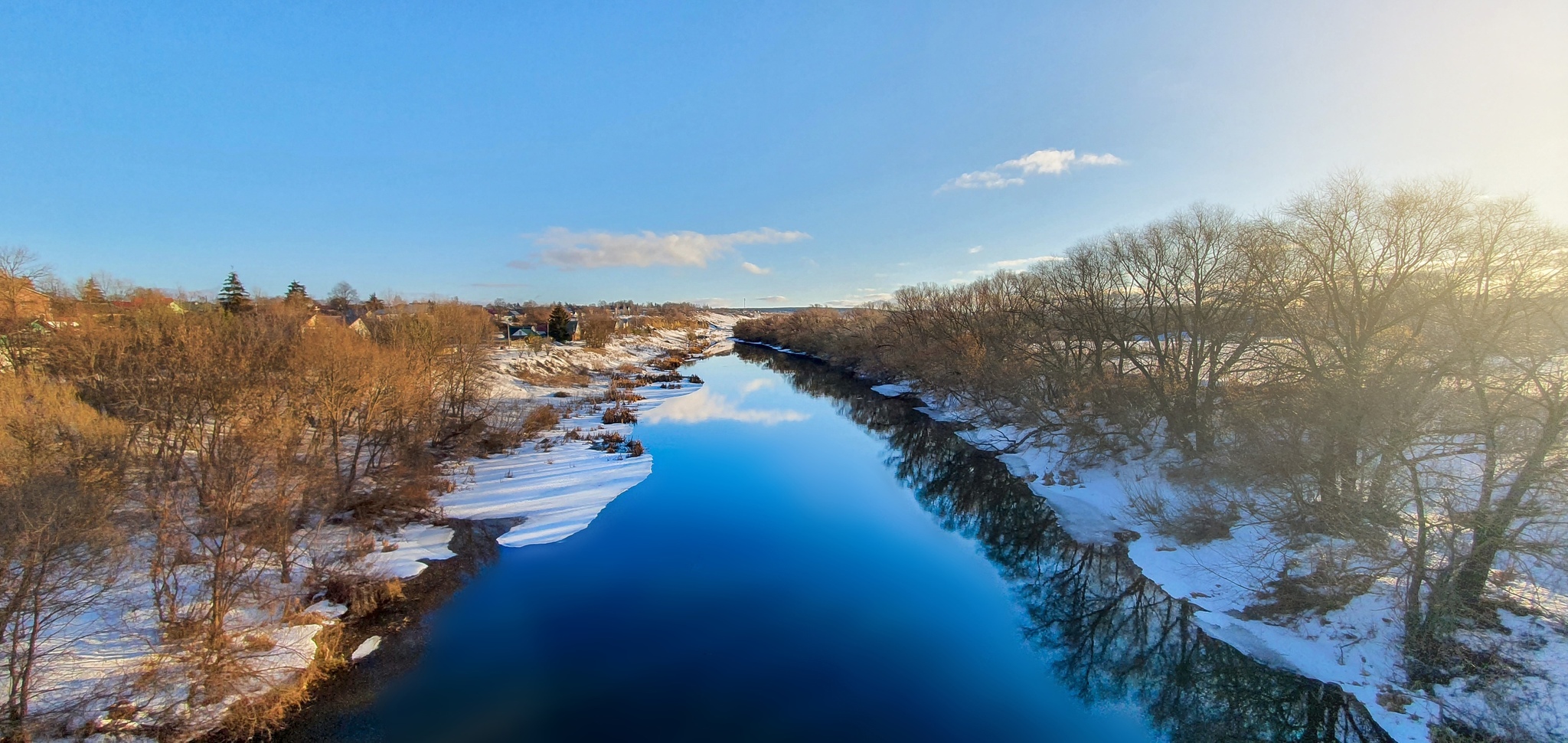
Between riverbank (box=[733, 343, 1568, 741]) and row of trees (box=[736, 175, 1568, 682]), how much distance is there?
421 mm

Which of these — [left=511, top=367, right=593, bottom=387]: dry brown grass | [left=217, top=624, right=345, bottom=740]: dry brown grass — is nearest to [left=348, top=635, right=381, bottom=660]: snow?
[left=217, top=624, right=345, bottom=740]: dry brown grass

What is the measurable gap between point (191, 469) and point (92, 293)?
432 inches

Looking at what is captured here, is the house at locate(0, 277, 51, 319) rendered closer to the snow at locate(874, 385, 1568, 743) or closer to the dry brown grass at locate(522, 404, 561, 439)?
the dry brown grass at locate(522, 404, 561, 439)

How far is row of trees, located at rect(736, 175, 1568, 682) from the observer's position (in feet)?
23.3

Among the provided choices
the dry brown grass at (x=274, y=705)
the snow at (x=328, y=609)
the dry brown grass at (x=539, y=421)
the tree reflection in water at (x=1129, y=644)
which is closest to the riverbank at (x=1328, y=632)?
the tree reflection in water at (x=1129, y=644)

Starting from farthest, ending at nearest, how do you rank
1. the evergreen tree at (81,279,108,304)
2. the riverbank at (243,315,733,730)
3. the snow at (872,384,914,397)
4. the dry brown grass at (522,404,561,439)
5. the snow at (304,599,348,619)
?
1. the snow at (872,384,914,397)
2. the dry brown grass at (522,404,561,439)
3. the evergreen tree at (81,279,108,304)
4. the riverbank at (243,315,733,730)
5. the snow at (304,599,348,619)

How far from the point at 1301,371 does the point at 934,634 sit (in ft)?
29.2

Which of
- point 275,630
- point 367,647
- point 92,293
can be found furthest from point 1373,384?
point 92,293

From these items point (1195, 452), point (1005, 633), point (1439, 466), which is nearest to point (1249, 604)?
point (1439, 466)

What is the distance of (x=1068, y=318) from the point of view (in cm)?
1964

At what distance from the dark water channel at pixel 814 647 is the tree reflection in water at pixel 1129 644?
0.11 feet

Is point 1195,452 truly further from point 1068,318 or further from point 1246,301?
point 1068,318

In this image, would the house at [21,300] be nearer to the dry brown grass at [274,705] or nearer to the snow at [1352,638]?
the dry brown grass at [274,705]

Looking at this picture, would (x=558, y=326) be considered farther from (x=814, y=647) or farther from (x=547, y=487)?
(x=814, y=647)
